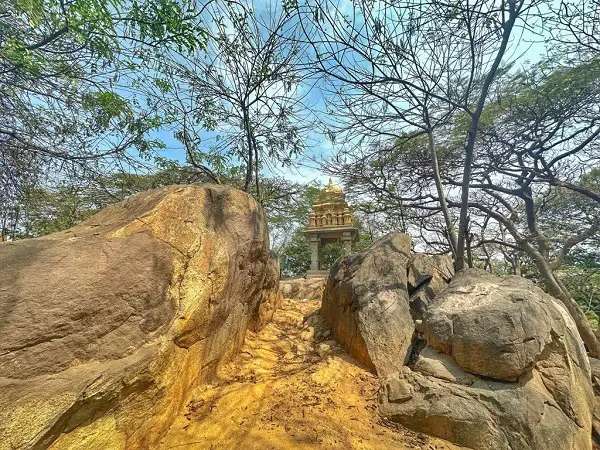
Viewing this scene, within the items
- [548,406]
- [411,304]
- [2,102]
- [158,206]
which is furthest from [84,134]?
[548,406]

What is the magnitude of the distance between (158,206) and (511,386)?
12.2ft

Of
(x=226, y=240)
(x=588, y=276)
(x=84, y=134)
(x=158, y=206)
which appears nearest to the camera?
(x=158, y=206)

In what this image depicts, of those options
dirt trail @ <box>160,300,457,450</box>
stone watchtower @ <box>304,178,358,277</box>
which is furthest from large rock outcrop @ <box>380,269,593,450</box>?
stone watchtower @ <box>304,178,358,277</box>

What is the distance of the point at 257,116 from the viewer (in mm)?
6805

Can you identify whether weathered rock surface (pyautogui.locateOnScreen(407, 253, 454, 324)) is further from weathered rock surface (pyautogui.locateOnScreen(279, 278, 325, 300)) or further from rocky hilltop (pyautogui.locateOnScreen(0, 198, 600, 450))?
weathered rock surface (pyautogui.locateOnScreen(279, 278, 325, 300))

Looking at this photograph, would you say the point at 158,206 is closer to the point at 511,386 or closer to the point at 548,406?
the point at 511,386

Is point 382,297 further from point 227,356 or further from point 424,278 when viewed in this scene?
point 227,356

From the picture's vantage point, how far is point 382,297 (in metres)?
3.99

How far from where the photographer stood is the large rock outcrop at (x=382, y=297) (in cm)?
351

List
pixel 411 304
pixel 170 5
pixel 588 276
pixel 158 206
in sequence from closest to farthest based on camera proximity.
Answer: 1. pixel 158 206
2. pixel 170 5
3. pixel 411 304
4. pixel 588 276

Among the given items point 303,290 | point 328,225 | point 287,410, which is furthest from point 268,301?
point 328,225

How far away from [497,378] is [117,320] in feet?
11.0

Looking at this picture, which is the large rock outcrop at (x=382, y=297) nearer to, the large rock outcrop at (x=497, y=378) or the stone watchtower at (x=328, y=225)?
the large rock outcrop at (x=497, y=378)

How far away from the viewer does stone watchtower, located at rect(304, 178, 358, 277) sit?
44.3 feet
